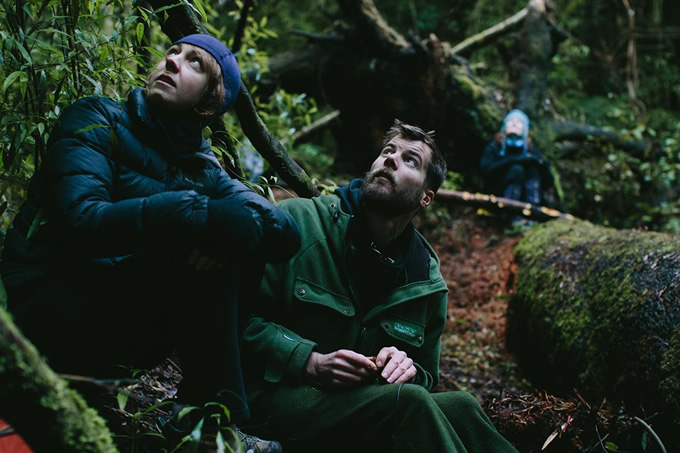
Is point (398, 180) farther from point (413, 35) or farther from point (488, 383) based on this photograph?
point (413, 35)

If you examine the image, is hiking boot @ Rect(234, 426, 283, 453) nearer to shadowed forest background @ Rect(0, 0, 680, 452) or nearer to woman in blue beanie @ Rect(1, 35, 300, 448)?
woman in blue beanie @ Rect(1, 35, 300, 448)

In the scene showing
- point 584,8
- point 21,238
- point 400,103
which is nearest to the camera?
point 21,238

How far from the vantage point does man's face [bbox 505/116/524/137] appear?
8.66 metres

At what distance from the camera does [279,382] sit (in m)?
2.58

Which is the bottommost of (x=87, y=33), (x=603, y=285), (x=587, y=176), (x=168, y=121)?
(x=587, y=176)

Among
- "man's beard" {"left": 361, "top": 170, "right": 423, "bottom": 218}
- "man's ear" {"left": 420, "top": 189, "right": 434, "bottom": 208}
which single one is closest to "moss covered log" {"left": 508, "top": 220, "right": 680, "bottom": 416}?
"man's ear" {"left": 420, "top": 189, "right": 434, "bottom": 208}

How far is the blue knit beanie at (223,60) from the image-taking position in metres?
2.32

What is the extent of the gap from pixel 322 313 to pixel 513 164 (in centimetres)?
658

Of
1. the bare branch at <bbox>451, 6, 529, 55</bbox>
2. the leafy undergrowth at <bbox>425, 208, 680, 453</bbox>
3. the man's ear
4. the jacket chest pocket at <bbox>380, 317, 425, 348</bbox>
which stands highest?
the bare branch at <bbox>451, 6, 529, 55</bbox>

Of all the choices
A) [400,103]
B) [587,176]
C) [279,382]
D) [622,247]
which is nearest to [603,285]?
[622,247]

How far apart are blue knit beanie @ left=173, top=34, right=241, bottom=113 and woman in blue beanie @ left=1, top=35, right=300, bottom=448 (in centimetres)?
5

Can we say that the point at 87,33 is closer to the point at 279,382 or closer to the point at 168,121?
the point at 168,121

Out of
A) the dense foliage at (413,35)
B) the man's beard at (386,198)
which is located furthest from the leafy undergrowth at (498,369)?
the dense foliage at (413,35)

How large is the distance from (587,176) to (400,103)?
3.53 meters
